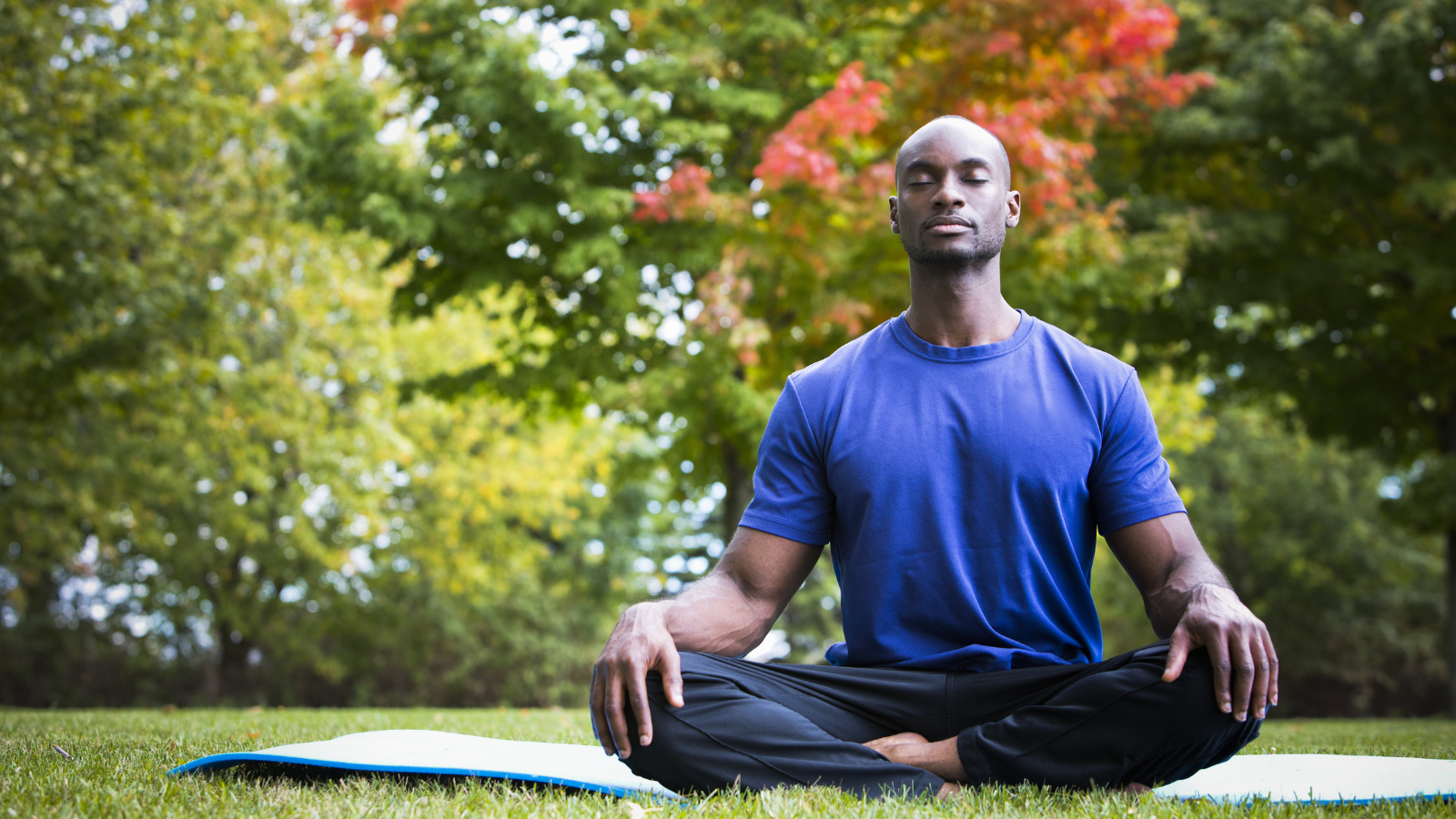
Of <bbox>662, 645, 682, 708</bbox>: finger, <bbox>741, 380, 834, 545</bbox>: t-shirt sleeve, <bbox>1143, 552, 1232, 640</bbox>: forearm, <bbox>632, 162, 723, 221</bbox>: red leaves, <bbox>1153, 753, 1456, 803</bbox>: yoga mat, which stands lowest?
<bbox>1153, 753, 1456, 803</bbox>: yoga mat

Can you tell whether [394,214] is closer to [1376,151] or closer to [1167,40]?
[1167,40]

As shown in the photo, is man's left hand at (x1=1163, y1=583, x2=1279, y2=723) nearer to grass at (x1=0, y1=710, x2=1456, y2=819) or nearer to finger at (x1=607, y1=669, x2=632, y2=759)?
grass at (x1=0, y1=710, x2=1456, y2=819)

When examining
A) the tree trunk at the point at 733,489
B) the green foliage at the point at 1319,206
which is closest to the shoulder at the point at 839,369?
the tree trunk at the point at 733,489

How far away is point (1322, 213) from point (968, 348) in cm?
1012

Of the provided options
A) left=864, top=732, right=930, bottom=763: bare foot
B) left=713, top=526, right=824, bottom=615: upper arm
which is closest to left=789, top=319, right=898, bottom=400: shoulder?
left=713, top=526, right=824, bottom=615: upper arm

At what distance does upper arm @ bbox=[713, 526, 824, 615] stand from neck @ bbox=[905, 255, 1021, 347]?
74 centimetres

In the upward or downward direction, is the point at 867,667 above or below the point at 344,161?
below

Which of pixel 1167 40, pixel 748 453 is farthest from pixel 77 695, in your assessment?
pixel 1167 40

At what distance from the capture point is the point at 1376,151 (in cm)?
1036

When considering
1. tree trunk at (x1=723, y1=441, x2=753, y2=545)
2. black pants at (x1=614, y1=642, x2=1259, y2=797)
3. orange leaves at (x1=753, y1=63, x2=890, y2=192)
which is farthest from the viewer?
tree trunk at (x1=723, y1=441, x2=753, y2=545)

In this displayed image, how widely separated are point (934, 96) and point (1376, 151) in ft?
15.1

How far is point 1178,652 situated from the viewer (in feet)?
8.10

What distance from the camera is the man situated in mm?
2625

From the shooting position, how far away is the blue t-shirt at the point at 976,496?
292cm
